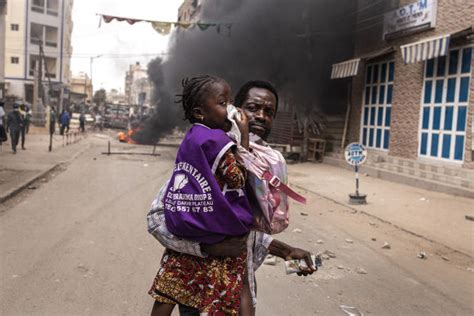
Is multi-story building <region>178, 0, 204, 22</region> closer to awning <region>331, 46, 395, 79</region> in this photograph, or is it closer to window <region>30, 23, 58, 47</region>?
window <region>30, 23, 58, 47</region>

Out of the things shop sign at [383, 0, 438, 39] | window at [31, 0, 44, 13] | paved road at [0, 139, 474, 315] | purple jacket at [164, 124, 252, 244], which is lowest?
paved road at [0, 139, 474, 315]

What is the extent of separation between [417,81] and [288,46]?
20.1ft

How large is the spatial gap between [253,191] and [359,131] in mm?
13722

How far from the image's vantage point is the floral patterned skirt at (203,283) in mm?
1542

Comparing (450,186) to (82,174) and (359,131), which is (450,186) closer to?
(359,131)

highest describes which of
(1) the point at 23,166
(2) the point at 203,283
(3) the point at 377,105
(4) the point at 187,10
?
(4) the point at 187,10

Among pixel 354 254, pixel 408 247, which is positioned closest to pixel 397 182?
pixel 408 247

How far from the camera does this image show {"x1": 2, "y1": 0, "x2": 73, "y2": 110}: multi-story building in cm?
3728

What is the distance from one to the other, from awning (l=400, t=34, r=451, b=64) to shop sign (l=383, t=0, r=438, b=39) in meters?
0.67

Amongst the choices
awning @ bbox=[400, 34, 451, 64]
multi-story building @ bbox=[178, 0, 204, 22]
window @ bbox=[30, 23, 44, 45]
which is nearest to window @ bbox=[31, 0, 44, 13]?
window @ bbox=[30, 23, 44, 45]

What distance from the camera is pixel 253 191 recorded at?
1552 mm

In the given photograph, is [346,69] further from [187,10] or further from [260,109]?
[187,10]

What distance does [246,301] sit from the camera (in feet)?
5.37

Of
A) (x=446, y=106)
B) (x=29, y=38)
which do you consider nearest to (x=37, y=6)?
(x=29, y=38)
